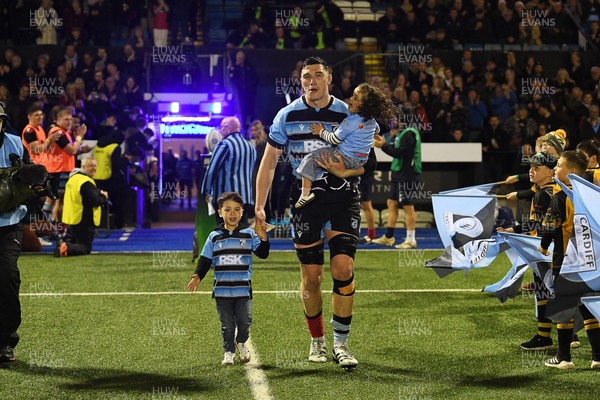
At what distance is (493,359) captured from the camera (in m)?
7.17

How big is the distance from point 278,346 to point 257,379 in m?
1.20

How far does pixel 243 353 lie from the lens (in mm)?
6949

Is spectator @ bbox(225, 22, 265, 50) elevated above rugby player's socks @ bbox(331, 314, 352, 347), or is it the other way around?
spectator @ bbox(225, 22, 265, 50)

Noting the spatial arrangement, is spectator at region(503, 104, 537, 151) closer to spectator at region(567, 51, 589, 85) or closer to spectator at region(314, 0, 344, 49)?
spectator at region(567, 51, 589, 85)

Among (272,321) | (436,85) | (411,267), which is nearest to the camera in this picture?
(272,321)

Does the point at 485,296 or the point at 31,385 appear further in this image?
the point at 485,296

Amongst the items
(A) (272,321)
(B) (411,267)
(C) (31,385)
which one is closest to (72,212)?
(B) (411,267)

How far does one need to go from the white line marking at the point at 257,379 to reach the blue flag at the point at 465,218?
11.0ft

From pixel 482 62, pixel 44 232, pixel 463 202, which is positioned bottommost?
pixel 44 232

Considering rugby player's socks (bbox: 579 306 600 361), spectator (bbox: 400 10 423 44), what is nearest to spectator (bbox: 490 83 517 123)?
spectator (bbox: 400 10 423 44)

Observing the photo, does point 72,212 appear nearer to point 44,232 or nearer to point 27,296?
point 44,232

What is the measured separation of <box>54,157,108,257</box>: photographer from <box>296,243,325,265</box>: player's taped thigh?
7.91 meters

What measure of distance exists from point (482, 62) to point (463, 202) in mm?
14999

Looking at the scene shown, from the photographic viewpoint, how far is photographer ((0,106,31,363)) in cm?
694
